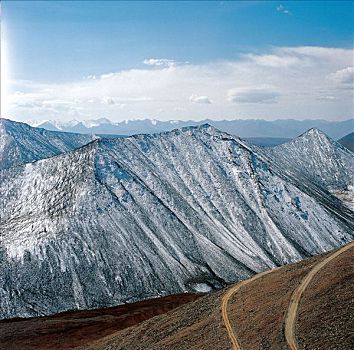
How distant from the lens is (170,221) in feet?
383

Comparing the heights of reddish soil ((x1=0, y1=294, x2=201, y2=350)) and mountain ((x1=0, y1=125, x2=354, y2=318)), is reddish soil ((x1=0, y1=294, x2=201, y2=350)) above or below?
below

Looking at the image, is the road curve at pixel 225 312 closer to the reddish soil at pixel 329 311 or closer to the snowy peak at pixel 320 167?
the reddish soil at pixel 329 311

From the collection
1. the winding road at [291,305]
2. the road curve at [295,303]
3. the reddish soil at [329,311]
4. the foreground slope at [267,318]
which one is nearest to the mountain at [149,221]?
the foreground slope at [267,318]

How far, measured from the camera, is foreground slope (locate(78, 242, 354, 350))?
101 ft

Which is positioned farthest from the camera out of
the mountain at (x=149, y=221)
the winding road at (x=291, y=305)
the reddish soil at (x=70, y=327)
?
the mountain at (x=149, y=221)

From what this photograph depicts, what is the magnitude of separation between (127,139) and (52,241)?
52.0 metres

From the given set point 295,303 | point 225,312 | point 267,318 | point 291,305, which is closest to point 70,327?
point 225,312

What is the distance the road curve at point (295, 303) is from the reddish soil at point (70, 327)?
3325cm

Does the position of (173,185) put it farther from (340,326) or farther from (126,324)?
(340,326)

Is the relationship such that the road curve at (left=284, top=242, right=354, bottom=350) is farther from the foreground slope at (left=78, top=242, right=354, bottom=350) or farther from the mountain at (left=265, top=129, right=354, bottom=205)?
the mountain at (left=265, top=129, right=354, bottom=205)

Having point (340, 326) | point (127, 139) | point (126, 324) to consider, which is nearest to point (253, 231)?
point (127, 139)

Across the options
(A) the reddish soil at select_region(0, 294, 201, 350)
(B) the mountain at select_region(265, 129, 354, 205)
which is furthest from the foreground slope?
(B) the mountain at select_region(265, 129, 354, 205)

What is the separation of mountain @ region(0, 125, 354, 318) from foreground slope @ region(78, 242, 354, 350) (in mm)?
47083

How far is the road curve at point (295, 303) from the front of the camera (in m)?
31.1
